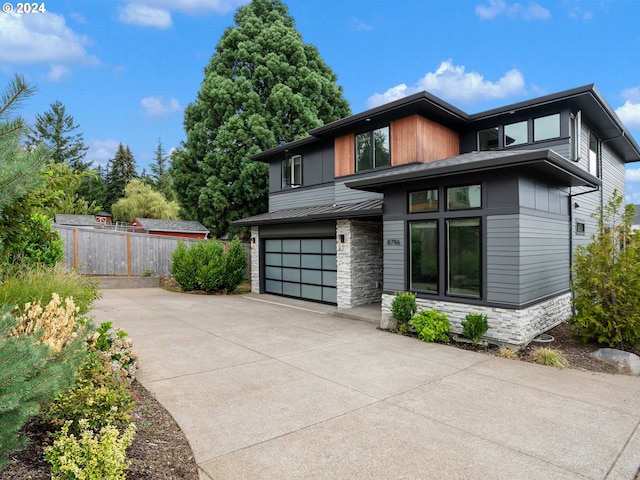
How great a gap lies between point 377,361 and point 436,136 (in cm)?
699

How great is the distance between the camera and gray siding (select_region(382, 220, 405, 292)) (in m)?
8.38

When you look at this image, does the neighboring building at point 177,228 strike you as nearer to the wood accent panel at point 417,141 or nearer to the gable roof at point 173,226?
the gable roof at point 173,226

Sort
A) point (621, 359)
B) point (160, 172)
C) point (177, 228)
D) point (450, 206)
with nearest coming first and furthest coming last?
1. point (621, 359)
2. point (450, 206)
3. point (177, 228)
4. point (160, 172)

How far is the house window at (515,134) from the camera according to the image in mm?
9867

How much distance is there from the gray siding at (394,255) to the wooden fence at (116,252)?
34.8 feet

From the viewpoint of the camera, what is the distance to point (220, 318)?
9336 mm

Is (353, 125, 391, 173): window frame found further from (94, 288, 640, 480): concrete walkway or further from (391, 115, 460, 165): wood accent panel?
(94, 288, 640, 480): concrete walkway

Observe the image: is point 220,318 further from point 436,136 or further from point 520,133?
point 520,133

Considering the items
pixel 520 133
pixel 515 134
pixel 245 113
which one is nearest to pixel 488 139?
pixel 515 134

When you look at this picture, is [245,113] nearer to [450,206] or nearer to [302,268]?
[302,268]

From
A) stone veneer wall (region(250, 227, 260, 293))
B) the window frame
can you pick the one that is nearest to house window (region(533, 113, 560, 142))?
the window frame

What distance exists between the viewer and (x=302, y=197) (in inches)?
538

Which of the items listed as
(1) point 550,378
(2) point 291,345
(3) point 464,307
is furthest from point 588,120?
(2) point 291,345

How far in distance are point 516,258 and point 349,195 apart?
18.6 ft
